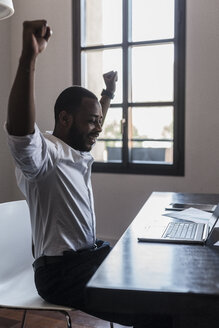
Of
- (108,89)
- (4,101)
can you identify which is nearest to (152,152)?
(4,101)

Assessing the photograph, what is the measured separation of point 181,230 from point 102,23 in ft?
8.98

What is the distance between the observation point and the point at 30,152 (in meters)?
1.11

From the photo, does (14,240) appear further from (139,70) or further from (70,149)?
(139,70)

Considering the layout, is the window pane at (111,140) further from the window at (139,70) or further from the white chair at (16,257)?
the white chair at (16,257)

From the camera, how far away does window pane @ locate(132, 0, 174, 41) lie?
3.36 m

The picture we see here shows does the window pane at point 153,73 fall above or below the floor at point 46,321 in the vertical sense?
above

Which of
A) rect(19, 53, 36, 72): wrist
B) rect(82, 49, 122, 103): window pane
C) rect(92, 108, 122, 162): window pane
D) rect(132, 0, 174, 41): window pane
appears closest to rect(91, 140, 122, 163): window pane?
rect(92, 108, 122, 162): window pane

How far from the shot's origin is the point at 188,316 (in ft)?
2.73

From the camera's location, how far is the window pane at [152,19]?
3.36 metres

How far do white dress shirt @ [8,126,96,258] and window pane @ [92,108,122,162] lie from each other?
2.11 m

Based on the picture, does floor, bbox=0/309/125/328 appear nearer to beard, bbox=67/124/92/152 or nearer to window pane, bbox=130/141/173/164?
beard, bbox=67/124/92/152

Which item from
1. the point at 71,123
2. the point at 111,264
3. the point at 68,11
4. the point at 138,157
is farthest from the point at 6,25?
the point at 111,264

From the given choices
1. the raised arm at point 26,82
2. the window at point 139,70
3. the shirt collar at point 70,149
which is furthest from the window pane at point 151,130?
the raised arm at point 26,82

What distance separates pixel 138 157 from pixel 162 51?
38.0 inches
